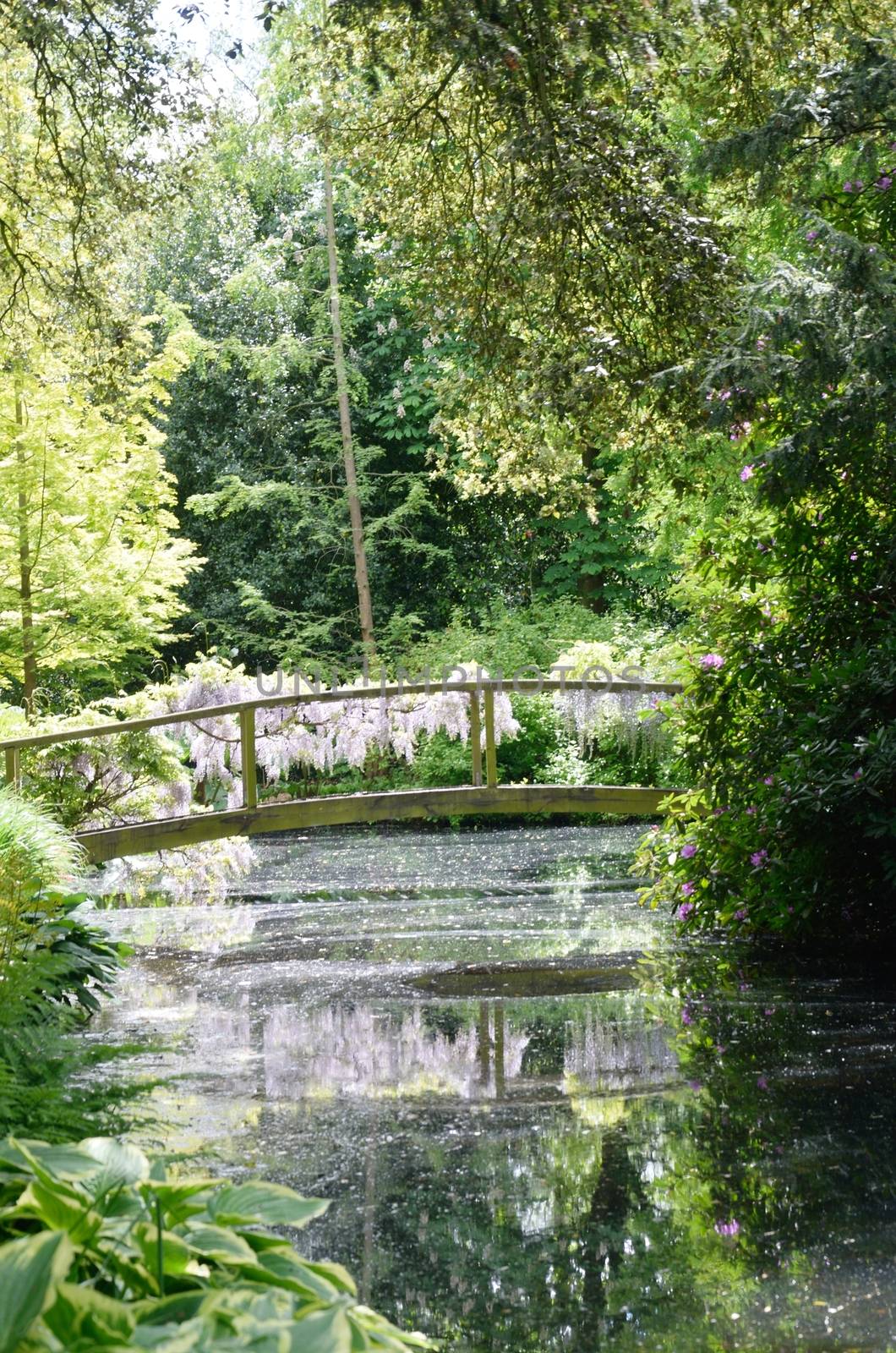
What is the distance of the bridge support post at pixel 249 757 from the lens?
9.84m

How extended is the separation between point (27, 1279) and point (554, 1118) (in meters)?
3.08

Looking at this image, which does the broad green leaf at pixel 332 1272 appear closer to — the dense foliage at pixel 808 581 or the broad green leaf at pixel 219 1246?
the broad green leaf at pixel 219 1246

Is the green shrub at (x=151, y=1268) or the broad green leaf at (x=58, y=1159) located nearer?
the green shrub at (x=151, y=1268)

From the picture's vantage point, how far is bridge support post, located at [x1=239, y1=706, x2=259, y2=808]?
9.84 meters

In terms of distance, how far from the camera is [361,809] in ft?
33.9

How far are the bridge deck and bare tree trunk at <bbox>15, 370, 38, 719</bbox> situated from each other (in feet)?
9.37

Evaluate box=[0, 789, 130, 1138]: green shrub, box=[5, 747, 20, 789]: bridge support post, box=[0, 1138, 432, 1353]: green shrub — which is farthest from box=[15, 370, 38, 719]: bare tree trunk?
box=[0, 1138, 432, 1353]: green shrub

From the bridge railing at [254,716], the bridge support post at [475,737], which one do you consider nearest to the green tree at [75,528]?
the bridge railing at [254,716]

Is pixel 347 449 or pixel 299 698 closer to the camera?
pixel 299 698

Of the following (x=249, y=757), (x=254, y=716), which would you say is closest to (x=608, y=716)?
(x=254, y=716)

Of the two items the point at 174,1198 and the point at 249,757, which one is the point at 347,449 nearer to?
the point at 249,757

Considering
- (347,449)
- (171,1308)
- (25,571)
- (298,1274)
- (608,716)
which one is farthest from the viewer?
(347,449)

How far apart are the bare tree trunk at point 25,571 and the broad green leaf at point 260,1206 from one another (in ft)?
34.4

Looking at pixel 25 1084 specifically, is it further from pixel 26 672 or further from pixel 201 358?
pixel 201 358
